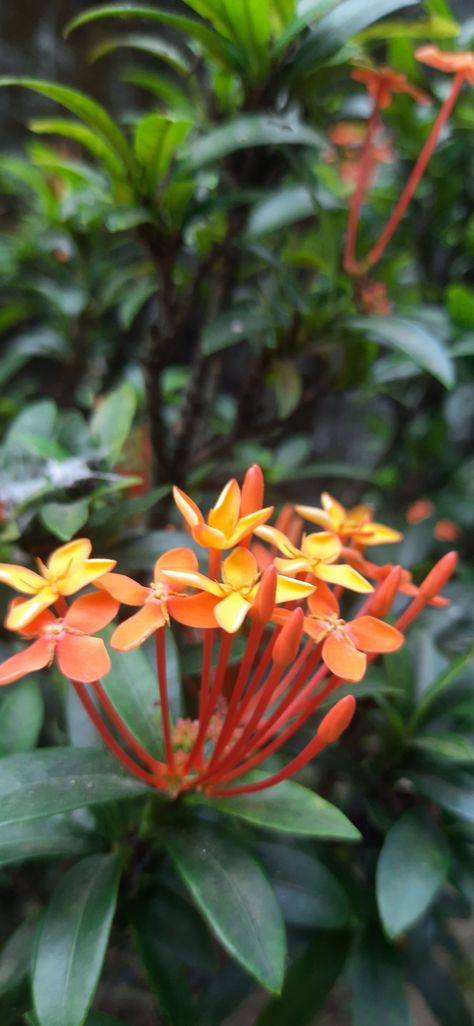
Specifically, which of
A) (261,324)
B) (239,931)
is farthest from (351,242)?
(239,931)

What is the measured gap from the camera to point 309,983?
0.58m

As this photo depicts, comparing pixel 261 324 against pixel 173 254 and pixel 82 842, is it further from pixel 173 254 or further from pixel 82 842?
pixel 82 842

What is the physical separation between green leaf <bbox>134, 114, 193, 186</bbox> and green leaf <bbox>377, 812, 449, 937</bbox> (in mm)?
553

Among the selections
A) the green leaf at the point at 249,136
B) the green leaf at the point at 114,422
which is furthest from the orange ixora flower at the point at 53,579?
the green leaf at the point at 249,136

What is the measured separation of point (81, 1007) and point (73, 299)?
0.80 metres

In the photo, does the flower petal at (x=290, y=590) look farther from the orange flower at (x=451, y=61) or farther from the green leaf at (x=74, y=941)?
the orange flower at (x=451, y=61)

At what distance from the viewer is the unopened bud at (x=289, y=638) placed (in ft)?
1.24

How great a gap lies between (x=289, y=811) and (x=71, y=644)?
0.17 m

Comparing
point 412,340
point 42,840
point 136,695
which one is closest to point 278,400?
point 412,340

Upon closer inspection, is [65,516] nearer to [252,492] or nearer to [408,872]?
[252,492]

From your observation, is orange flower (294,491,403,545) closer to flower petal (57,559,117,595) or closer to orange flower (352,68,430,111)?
flower petal (57,559,117,595)

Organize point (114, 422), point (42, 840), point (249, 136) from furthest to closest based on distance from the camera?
1. point (114, 422)
2. point (249, 136)
3. point (42, 840)

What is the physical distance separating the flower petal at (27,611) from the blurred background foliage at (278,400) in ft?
0.44

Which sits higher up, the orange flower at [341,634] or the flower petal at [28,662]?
the flower petal at [28,662]
